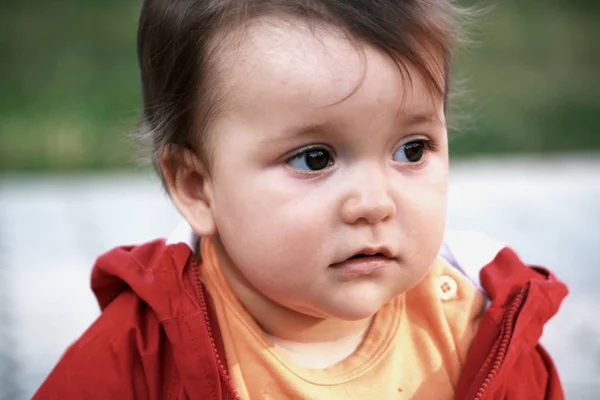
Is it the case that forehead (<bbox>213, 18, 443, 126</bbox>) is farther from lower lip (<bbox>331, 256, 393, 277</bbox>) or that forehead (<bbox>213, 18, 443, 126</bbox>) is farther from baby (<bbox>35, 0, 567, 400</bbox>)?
lower lip (<bbox>331, 256, 393, 277</bbox>)

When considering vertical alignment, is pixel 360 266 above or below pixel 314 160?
below

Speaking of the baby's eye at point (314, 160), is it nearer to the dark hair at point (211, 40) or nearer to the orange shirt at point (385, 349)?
the dark hair at point (211, 40)

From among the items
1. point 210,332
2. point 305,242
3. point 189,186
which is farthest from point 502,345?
point 189,186

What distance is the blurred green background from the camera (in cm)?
624

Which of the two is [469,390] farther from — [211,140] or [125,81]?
[125,81]

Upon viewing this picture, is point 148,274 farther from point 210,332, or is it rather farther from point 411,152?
point 411,152

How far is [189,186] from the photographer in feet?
6.56

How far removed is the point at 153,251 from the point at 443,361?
2.32 ft

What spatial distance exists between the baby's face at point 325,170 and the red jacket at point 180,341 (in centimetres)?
20

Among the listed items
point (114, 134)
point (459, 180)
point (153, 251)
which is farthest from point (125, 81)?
point (153, 251)

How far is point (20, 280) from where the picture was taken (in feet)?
13.5

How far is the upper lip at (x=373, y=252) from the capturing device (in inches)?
68.6

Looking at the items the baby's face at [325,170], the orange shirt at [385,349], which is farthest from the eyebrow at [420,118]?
the orange shirt at [385,349]

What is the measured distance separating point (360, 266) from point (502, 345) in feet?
1.31
